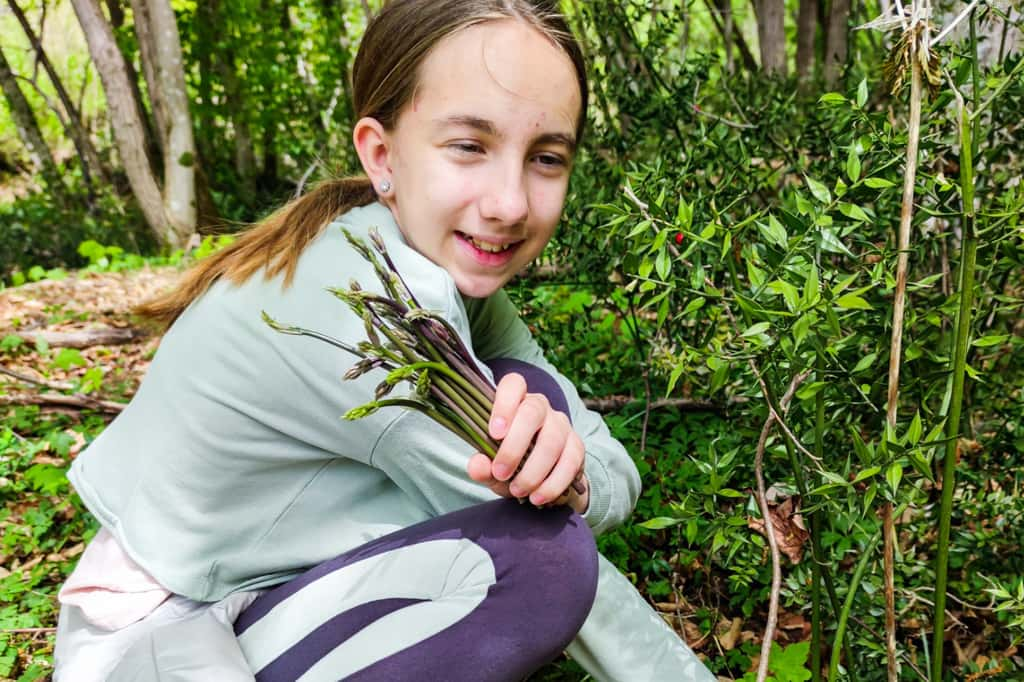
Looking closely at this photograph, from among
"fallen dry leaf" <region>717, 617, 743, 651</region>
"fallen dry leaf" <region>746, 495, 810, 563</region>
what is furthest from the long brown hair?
"fallen dry leaf" <region>717, 617, 743, 651</region>

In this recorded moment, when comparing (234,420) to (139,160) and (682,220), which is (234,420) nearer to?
(682,220)

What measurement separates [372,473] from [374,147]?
725 mm

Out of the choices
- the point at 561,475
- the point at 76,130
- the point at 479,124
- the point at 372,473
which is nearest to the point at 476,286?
the point at 479,124

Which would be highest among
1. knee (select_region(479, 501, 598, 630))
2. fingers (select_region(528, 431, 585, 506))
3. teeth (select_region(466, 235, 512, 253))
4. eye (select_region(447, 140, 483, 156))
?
eye (select_region(447, 140, 483, 156))

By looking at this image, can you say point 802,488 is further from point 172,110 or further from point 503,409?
point 172,110

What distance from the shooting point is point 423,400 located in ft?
3.80

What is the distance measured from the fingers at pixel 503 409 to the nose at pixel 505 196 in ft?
1.81

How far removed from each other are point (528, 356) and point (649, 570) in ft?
2.22

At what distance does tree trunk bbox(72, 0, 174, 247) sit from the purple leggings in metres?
6.51

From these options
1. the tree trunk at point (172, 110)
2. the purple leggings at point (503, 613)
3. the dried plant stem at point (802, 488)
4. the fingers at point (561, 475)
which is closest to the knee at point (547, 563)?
the purple leggings at point (503, 613)

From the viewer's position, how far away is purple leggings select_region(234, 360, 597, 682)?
1.48 meters

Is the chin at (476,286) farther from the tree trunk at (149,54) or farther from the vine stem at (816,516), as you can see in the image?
the tree trunk at (149,54)

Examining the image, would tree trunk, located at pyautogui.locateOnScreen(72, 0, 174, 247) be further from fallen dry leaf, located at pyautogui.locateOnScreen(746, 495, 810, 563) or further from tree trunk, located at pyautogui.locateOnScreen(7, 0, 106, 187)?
fallen dry leaf, located at pyautogui.locateOnScreen(746, 495, 810, 563)

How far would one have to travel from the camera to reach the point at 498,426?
1243mm
